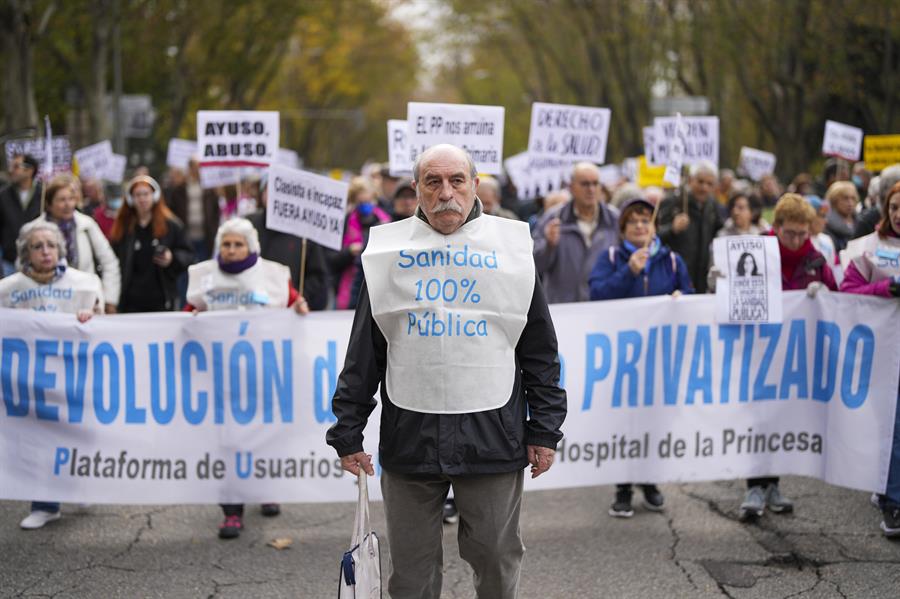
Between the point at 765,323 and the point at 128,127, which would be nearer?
the point at 765,323

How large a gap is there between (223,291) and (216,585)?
1828 millimetres

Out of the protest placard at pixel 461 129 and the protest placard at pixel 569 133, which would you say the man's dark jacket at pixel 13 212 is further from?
the protest placard at pixel 569 133

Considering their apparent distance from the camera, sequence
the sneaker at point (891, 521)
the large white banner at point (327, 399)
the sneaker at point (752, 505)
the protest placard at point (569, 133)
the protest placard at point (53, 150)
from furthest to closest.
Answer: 1. the protest placard at point (53, 150)
2. the protest placard at point (569, 133)
3. the sneaker at point (752, 505)
4. the large white banner at point (327, 399)
5. the sneaker at point (891, 521)

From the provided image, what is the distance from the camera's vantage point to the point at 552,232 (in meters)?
7.95

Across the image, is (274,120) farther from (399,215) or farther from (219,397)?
(219,397)

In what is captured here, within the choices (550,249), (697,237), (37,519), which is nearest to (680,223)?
(697,237)

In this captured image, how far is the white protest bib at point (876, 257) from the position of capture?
6305 mm

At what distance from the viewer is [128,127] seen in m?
26.9

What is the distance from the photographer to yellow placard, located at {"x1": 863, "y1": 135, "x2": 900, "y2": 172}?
35.9 ft

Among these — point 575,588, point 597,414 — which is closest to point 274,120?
point 597,414

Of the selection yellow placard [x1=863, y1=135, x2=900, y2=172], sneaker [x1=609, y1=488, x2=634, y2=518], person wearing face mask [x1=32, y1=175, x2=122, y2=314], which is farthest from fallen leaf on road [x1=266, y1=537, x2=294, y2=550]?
yellow placard [x1=863, y1=135, x2=900, y2=172]

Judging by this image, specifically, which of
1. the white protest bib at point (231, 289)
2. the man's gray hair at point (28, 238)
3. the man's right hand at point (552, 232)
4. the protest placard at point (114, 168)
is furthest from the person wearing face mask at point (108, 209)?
the man's right hand at point (552, 232)

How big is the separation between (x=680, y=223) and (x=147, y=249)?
4139 millimetres

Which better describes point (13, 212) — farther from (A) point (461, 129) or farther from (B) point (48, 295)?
(A) point (461, 129)
